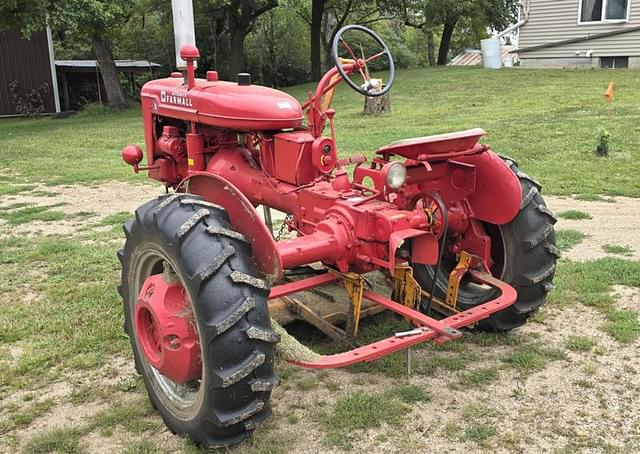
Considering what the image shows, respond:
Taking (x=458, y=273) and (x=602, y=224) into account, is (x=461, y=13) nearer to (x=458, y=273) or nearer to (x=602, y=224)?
(x=602, y=224)

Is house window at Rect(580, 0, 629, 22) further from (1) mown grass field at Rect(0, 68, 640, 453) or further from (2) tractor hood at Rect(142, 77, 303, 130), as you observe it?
(2) tractor hood at Rect(142, 77, 303, 130)

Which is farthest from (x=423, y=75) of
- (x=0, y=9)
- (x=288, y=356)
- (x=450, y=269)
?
(x=288, y=356)

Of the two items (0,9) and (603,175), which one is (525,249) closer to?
(603,175)

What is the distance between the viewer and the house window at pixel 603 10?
18500 millimetres

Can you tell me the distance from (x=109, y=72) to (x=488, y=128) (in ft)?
45.8

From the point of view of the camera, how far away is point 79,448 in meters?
2.98

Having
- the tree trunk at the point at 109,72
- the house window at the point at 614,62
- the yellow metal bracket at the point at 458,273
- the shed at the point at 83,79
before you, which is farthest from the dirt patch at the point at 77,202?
the shed at the point at 83,79

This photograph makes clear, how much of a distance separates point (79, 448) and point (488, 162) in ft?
8.31

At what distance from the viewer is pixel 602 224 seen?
6.39 m

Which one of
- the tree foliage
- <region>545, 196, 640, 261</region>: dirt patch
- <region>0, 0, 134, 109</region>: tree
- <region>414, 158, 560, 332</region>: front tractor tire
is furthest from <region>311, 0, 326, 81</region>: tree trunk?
<region>414, 158, 560, 332</region>: front tractor tire

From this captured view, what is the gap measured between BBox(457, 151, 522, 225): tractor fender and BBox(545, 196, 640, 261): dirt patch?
2.15m

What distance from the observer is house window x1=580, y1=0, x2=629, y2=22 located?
18.5 meters

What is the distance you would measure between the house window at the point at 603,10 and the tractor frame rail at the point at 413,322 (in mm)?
17783

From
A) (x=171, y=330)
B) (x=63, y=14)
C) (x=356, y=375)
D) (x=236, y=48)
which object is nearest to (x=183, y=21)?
(x=171, y=330)
